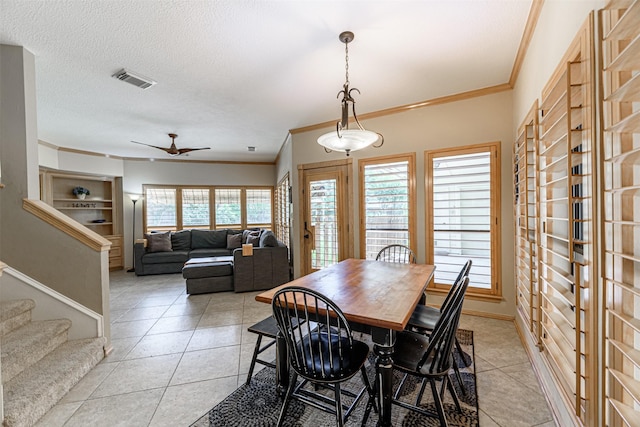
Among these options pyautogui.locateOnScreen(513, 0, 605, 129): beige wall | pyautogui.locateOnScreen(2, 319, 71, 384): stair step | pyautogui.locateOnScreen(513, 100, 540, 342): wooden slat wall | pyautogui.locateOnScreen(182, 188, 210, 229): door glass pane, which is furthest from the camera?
pyautogui.locateOnScreen(182, 188, 210, 229): door glass pane

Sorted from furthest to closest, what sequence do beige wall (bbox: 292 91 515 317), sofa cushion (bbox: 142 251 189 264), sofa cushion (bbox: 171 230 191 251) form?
sofa cushion (bbox: 171 230 191 251)
sofa cushion (bbox: 142 251 189 264)
beige wall (bbox: 292 91 515 317)

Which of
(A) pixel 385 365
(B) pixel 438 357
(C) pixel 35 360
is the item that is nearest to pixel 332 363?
(A) pixel 385 365

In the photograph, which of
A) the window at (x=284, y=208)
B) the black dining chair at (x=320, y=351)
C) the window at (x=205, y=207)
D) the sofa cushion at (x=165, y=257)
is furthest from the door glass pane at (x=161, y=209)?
the black dining chair at (x=320, y=351)

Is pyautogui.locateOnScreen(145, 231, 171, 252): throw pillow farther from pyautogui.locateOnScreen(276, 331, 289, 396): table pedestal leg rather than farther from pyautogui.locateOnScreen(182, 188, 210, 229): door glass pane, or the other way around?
pyautogui.locateOnScreen(276, 331, 289, 396): table pedestal leg

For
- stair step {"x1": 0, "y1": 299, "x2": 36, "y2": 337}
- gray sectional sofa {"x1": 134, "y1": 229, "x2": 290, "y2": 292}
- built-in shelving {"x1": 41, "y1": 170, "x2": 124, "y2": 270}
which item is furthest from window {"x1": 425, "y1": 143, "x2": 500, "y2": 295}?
built-in shelving {"x1": 41, "y1": 170, "x2": 124, "y2": 270}

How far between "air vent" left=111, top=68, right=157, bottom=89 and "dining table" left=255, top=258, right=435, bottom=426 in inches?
100

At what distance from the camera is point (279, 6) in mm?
1893

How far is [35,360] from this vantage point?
2086 millimetres

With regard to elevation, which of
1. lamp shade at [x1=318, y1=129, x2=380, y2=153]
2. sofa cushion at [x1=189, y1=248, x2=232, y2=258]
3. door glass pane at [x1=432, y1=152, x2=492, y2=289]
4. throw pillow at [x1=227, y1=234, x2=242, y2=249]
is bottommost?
sofa cushion at [x1=189, y1=248, x2=232, y2=258]

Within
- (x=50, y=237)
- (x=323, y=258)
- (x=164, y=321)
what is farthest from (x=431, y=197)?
(x=50, y=237)

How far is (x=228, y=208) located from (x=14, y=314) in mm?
5451

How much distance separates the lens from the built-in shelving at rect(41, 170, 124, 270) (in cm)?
598

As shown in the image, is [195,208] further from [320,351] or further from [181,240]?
[320,351]

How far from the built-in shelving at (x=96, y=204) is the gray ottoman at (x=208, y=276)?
3066mm
